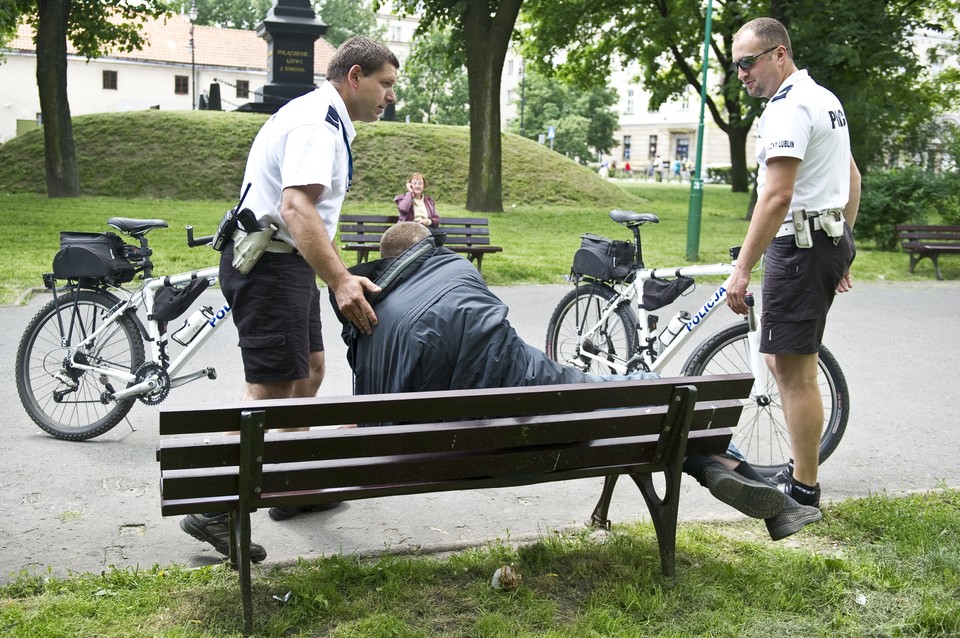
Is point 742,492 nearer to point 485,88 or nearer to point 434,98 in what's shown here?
point 485,88

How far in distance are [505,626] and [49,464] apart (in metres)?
3.00

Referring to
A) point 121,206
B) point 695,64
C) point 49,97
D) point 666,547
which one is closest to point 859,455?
point 666,547

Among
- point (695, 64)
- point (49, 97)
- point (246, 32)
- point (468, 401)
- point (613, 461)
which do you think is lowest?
point (613, 461)

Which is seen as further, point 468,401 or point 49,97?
point 49,97

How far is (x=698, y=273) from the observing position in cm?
580

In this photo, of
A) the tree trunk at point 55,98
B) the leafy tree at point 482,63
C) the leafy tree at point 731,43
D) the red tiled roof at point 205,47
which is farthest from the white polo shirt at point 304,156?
the red tiled roof at point 205,47

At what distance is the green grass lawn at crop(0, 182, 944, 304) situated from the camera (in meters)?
12.6

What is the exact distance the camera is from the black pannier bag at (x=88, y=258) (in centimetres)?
549

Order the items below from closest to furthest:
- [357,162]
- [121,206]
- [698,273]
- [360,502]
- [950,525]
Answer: [950,525] → [360,502] → [698,273] → [121,206] → [357,162]

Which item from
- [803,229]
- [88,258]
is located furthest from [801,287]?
[88,258]

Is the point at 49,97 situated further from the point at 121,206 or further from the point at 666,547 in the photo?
the point at 666,547

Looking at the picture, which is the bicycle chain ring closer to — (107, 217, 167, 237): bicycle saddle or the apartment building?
(107, 217, 167, 237): bicycle saddle

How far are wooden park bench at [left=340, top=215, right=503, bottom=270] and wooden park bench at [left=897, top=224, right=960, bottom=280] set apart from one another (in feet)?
20.6

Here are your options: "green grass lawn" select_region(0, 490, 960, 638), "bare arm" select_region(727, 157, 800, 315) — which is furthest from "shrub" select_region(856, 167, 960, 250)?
"green grass lawn" select_region(0, 490, 960, 638)
